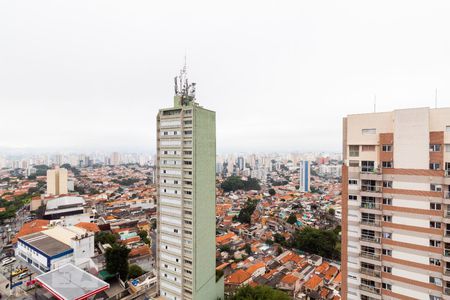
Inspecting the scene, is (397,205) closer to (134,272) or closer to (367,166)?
(367,166)

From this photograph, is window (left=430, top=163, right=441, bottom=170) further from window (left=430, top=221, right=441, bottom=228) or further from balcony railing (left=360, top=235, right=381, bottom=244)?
balcony railing (left=360, top=235, right=381, bottom=244)

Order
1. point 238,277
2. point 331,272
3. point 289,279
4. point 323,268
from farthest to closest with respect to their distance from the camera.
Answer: point 323,268
point 331,272
point 238,277
point 289,279

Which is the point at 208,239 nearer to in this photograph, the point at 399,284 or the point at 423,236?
the point at 399,284

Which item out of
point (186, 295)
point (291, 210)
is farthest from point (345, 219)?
point (291, 210)

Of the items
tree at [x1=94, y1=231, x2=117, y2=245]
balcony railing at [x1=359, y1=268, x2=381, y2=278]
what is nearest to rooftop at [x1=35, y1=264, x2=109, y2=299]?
tree at [x1=94, y1=231, x2=117, y2=245]

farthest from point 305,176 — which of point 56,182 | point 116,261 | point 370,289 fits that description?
point 56,182
